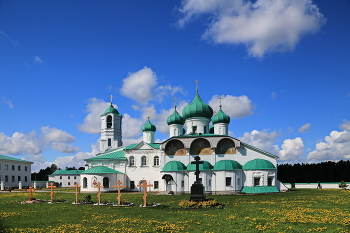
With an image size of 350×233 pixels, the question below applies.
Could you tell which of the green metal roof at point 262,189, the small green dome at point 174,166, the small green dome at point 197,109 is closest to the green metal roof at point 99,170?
the small green dome at point 174,166

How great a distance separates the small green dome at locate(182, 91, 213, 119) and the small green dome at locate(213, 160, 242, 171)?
318 inches

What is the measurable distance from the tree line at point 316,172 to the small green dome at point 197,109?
137ft

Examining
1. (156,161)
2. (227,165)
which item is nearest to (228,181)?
(227,165)

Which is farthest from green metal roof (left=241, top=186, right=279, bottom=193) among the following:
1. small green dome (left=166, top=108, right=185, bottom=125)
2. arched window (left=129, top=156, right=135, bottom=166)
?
arched window (left=129, top=156, right=135, bottom=166)

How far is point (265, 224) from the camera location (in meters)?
12.5

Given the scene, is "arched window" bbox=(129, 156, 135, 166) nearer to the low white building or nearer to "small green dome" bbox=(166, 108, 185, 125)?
"small green dome" bbox=(166, 108, 185, 125)

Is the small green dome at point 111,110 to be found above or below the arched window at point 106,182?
above

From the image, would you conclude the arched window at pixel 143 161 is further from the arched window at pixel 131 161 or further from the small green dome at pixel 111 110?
the small green dome at pixel 111 110

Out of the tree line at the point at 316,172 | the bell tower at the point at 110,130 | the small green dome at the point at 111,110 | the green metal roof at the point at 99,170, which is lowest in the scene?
the tree line at the point at 316,172

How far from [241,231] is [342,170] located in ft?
222

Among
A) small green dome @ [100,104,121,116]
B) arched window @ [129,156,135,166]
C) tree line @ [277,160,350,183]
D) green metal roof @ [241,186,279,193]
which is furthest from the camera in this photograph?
tree line @ [277,160,350,183]

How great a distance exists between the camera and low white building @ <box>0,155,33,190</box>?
5141cm

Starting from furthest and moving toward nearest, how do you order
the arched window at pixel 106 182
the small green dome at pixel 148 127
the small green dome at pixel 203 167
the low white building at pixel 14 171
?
the low white building at pixel 14 171
the small green dome at pixel 148 127
the arched window at pixel 106 182
the small green dome at pixel 203 167

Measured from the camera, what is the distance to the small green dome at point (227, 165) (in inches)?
1388
